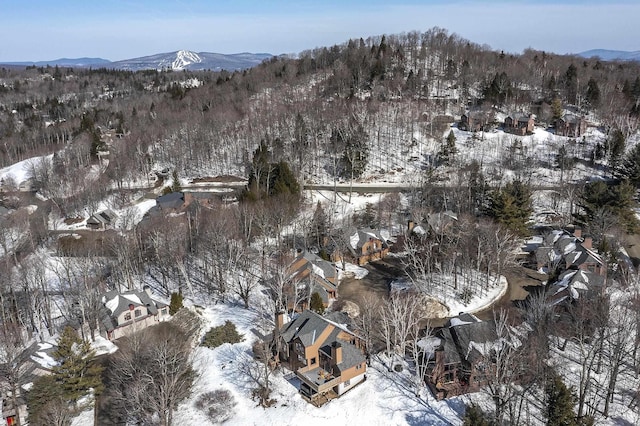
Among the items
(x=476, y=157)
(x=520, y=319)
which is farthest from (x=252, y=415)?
(x=476, y=157)

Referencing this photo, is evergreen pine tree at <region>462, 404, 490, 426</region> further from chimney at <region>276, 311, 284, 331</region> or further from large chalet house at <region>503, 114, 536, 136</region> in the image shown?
large chalet house at <region>503, 114, 536, 136</region>

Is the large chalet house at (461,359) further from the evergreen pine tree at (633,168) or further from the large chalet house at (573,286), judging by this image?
the evergreen pine tree at (633,168)

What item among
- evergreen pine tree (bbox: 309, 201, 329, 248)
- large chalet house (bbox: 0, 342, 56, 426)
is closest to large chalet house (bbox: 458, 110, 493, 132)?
evergreen pine tree (bbox: 309, 201, 329, 248)

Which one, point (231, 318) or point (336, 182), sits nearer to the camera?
point (231, 318)

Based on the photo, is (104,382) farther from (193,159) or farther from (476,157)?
(476,157)

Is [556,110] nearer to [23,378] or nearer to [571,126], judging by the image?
[571,126]

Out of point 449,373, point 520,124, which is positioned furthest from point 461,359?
point 520,124

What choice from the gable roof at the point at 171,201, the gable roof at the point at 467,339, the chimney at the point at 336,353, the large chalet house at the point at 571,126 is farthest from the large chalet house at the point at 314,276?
the large chalet house at the point at 571,126
